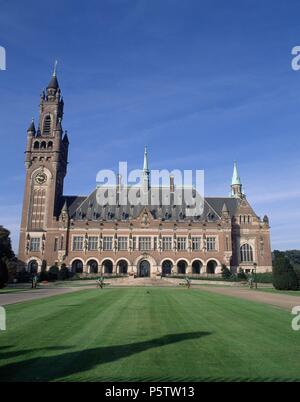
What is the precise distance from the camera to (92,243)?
7444 cm

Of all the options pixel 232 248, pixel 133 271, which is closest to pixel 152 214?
pixel 133 271

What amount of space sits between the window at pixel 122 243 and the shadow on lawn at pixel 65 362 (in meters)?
64.0

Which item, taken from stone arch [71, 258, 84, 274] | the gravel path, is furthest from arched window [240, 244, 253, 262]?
the gravel path

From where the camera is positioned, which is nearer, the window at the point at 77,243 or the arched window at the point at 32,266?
the arched window at the point at 32,266

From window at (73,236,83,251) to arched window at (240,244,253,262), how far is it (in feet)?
113

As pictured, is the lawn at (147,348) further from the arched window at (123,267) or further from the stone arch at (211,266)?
the arched window at (123,267)

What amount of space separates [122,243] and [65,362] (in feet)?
217

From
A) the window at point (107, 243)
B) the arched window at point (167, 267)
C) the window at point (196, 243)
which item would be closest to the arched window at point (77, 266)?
the window at point (107, 243)

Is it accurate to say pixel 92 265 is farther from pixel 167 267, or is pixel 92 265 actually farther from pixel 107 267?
pixel 167 267

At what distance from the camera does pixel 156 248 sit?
74.1 metres

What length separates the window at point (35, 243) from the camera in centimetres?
7338

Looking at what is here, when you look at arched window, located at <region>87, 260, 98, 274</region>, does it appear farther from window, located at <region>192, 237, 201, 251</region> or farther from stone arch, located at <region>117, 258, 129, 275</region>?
window, located at <region>192, 237, 201, 251</region>

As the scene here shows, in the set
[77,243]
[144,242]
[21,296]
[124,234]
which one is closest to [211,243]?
[144,242]
